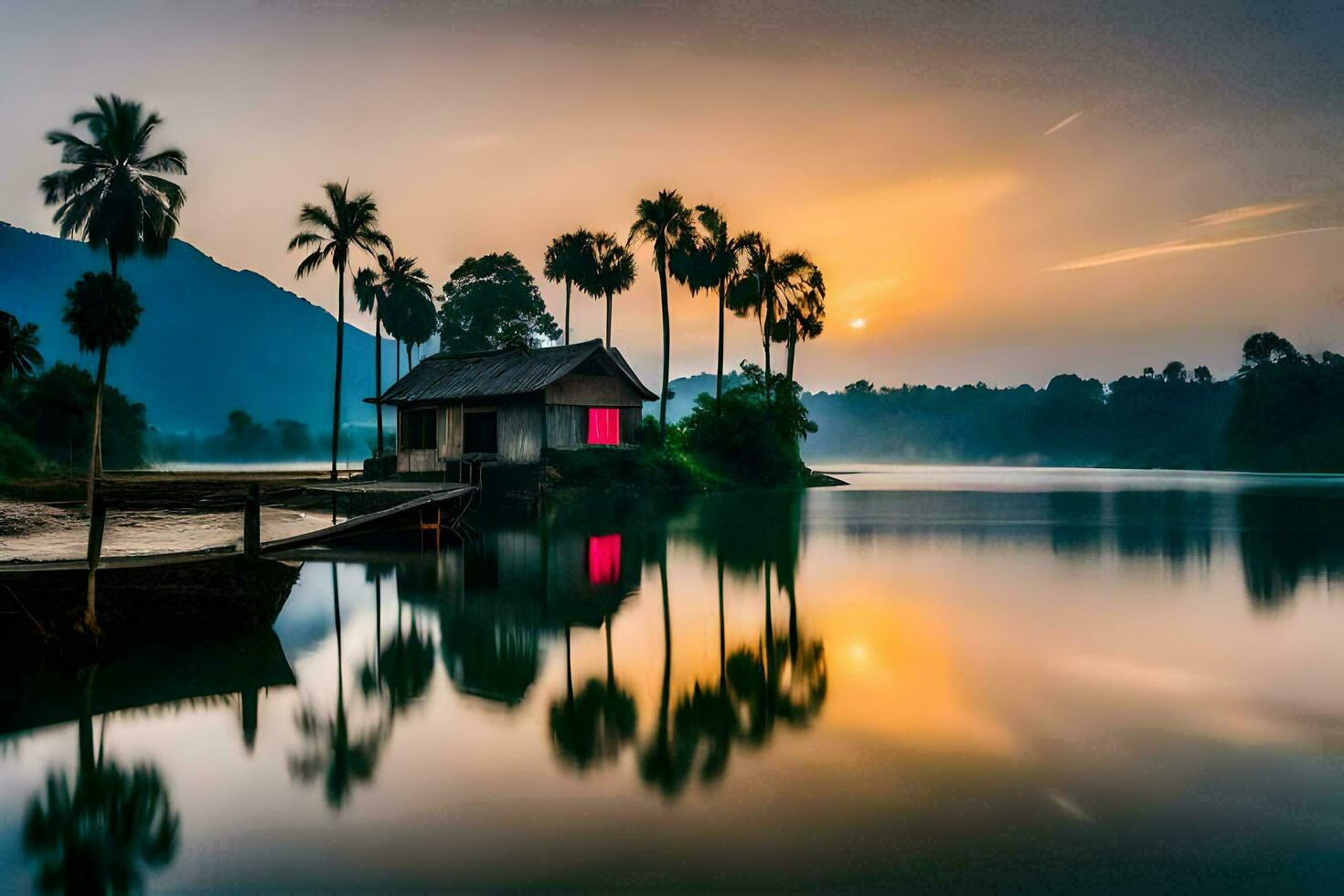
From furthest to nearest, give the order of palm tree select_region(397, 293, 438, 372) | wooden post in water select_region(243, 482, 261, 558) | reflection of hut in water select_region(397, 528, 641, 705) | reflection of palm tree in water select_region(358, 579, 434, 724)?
palm tree select_region(397, 293, 438, 372) < wooden post in water select_region(243, 482, 261, 558) < reflection of hut in water select_region(397, 528, 641, 705) < reflection of palm tree in water select_region(358, 579, 434, 724)

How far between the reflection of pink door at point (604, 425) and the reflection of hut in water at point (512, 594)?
14.0 metres

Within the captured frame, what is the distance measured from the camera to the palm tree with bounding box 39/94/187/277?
3697cm

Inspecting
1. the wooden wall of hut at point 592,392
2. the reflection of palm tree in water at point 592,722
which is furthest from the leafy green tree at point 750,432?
the reflection of palm tree in water at point 592,722

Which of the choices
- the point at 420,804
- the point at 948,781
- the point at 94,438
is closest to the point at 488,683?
the point at 420,804

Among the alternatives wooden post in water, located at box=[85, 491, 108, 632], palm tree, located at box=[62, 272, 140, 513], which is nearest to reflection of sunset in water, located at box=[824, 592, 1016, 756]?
wooden post in water, located at box=[85, 491, 108, 632]

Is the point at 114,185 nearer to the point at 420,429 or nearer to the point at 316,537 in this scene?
the point at 420,429

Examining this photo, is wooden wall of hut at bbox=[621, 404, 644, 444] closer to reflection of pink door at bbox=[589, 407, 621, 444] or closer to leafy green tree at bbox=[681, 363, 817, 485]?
reflection of pink door at bbox=[589, 407, 621, 444]

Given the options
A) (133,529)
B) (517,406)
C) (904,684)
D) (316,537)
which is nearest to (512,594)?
(316,537)

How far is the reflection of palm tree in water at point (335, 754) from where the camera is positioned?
25.0 ft

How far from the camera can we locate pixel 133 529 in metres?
27.1

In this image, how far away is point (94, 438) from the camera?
3538 cm

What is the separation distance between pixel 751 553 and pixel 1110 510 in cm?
2584

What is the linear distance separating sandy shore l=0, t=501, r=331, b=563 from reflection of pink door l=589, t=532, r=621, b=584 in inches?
313

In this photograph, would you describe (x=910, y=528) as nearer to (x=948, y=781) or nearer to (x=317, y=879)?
(x=948, y=781)
